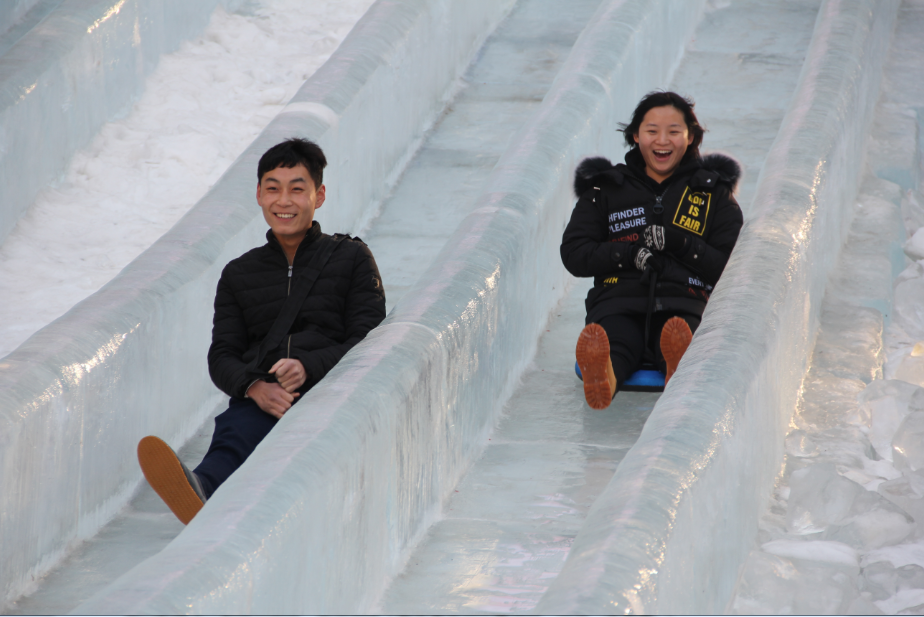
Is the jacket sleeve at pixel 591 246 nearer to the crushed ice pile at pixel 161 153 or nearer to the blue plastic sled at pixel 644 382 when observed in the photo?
the blue plastic sled at pixel 644 382

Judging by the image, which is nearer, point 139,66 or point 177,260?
point 177,260

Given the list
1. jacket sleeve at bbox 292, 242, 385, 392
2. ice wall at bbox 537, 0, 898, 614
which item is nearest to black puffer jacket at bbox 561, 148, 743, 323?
ice wall at bbox 537, 0, 898, 614

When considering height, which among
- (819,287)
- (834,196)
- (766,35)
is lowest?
(819,287)

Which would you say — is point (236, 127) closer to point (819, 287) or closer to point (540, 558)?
point (819, 287)

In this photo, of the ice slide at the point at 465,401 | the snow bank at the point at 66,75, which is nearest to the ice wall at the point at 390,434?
the ice slide at the point at 465,401

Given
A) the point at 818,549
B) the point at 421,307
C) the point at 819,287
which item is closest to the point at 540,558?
the point at 818,549

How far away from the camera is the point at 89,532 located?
3273 millimetres

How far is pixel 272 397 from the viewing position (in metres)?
3.15

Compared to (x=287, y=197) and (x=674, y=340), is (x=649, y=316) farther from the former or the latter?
(x=287, y=197)

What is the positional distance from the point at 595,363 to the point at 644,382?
0.36 m

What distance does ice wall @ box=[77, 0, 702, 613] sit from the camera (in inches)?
87.3

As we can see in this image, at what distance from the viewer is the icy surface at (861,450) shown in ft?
8.37

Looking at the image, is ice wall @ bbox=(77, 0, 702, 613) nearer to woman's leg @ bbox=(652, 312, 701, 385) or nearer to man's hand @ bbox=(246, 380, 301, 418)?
man's hand @ bbox=(246, 380, 301, 418)

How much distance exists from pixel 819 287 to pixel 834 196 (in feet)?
1.54
